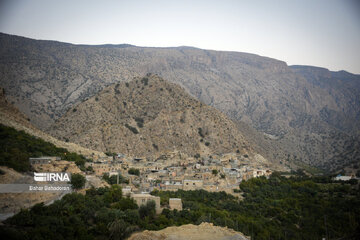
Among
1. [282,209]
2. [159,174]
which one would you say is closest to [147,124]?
[159,174]

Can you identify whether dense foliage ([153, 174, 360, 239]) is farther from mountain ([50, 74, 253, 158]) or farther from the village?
mountain ([50, 74, 253, 158])

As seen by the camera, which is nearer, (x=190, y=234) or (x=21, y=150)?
(x=190, y=234)

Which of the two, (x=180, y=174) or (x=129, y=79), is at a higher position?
(x=129, y=79)

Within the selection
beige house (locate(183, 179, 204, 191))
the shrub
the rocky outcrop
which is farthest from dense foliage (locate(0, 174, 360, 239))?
the shrub

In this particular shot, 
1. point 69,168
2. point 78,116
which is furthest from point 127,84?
point 69,168

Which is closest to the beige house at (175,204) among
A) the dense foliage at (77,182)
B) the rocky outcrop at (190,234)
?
the rocky outcrop at (190,234)

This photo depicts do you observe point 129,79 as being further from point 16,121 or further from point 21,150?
point 21,150
